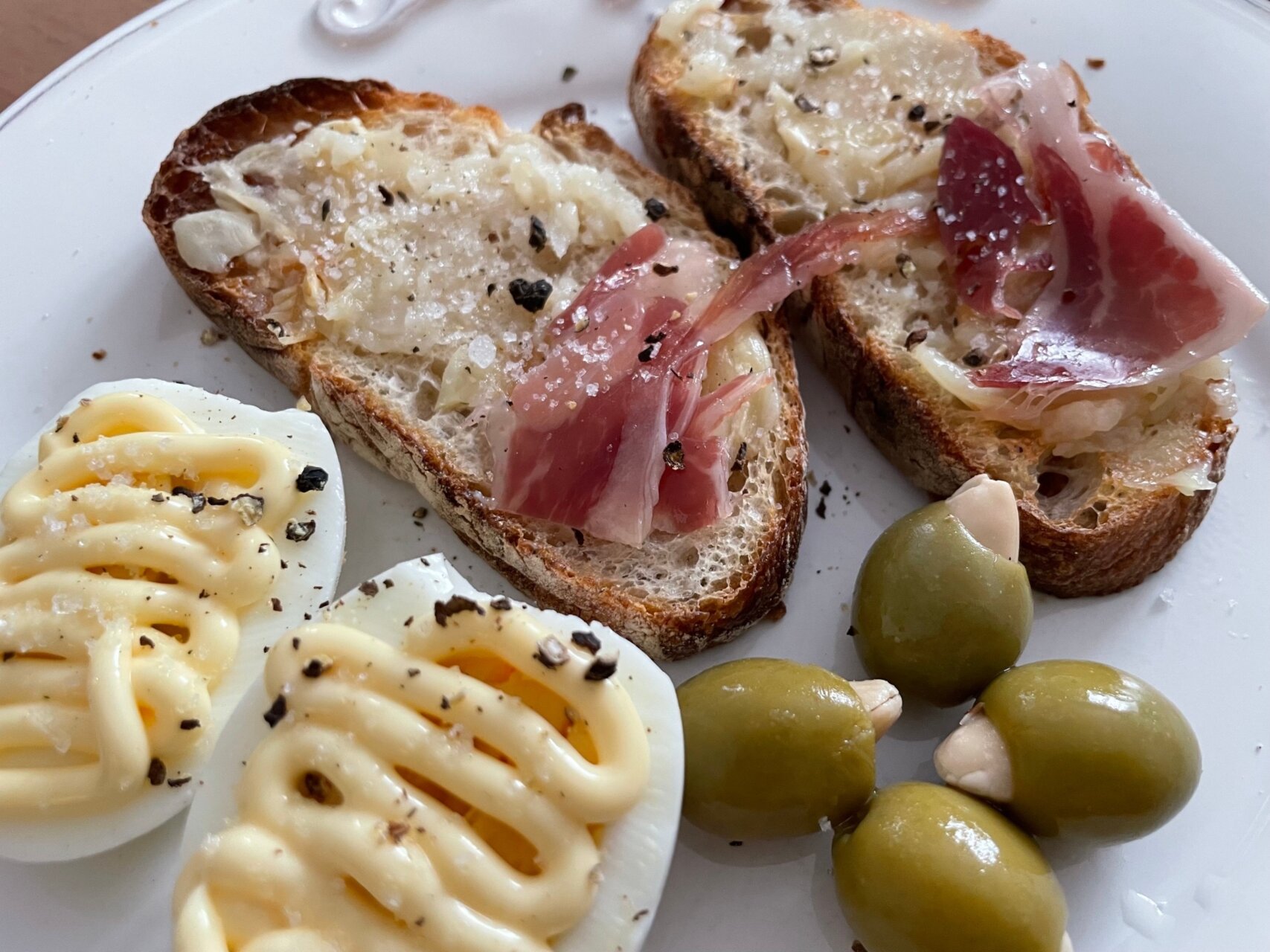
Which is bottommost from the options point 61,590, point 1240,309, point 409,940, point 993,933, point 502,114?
point 993,933

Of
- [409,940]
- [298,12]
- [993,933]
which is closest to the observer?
[409,940]

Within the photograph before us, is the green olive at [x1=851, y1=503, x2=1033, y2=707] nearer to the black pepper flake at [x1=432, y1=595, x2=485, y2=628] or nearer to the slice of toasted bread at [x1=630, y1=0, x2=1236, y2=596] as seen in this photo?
the slice of toasted bread at [x1=630, y1=0, x2=1236, y2=596]

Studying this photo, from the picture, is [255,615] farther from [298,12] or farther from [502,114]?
[298,12]

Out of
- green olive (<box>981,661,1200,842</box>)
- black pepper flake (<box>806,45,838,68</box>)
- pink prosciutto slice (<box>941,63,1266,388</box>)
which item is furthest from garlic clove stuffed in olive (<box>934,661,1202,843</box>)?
black pepper flake (<box>806,45,838,68</box>)

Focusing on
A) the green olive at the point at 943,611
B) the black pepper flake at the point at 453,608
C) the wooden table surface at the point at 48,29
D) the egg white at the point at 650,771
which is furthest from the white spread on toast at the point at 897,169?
the wooden table surface at the point at 48,29

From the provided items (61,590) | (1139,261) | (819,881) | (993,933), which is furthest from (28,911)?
(1139,261)

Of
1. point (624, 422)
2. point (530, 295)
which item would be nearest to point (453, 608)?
point (624, 422)

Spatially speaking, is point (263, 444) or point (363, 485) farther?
point (363, 485)
